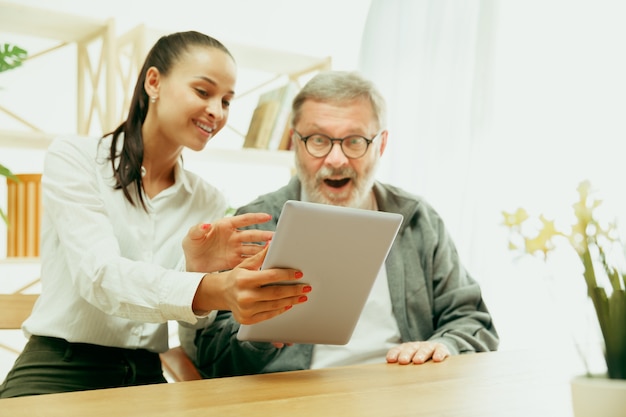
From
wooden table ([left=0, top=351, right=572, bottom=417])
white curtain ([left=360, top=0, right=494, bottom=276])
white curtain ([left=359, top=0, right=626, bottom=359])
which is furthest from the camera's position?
white curtain ([left=360, top=0, right=494, bottom=276])

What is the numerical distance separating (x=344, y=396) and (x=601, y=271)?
472 mm

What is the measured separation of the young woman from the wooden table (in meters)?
0.16

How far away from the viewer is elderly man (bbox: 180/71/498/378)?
5.68 feet

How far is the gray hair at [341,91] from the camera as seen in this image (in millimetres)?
1964

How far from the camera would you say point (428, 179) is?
296cm

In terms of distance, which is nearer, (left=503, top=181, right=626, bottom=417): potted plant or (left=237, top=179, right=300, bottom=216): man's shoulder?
(left=503, top=181, right=626, bottom=417): potted plant

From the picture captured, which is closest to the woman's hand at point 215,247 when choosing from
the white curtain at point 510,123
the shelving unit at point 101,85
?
the white curtain at point 510,123

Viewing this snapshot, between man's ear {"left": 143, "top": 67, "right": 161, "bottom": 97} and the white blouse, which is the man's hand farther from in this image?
man's ear {"left": 143, "top": 67, "right": 161, "bottom": 97}

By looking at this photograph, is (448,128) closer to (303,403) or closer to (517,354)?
(517,354)

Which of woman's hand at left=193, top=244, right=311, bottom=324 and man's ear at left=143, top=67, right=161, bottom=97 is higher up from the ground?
man's ear at left=143, top=67, right=161, bottom=97

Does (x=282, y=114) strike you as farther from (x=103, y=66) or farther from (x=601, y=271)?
(x=601, y=271)

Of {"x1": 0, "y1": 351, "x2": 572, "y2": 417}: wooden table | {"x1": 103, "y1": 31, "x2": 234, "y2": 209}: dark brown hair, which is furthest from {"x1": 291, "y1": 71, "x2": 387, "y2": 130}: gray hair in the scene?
{"x1": 0, "y1": 351, "x2": 572, "y2": 417}: wooden table

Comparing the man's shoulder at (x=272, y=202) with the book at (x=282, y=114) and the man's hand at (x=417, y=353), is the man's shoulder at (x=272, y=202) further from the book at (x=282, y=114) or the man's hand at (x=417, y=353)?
the book at (x=282, y=114)

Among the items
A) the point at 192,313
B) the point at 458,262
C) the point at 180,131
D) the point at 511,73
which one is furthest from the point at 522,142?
the point at 192,313
